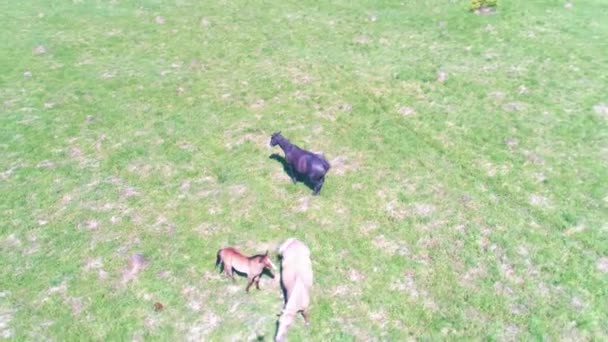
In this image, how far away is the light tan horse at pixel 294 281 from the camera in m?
11.0

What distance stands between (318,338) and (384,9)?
23.8m

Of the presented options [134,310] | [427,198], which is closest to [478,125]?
[427,198]

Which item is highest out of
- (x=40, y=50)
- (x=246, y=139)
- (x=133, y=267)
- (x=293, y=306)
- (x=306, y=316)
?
(x=293, y=306)

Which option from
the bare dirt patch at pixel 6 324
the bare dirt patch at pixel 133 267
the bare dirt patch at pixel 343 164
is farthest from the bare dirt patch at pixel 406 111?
the bare dirt patch at pixel 6 324

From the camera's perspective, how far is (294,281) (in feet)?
37.9

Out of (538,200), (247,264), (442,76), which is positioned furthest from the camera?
(442,76)

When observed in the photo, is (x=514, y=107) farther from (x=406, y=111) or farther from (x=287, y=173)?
(x=287, y=173)

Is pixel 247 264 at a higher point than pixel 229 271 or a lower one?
higher

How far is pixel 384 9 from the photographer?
98.7ft

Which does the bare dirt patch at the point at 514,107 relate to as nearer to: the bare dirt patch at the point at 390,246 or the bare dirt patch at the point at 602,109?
the bare dirt patch at the point at 602,109

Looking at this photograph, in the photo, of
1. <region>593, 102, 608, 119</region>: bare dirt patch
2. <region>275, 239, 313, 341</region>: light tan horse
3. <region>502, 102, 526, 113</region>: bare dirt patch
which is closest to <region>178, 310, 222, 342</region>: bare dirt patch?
<region>275, 239, 313, 341</region>: light tan horse

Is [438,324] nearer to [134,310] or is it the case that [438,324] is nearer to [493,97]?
[134,310]

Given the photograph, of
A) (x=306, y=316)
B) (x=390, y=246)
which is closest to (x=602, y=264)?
(x=390, y=246)

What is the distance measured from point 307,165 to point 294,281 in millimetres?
4352
